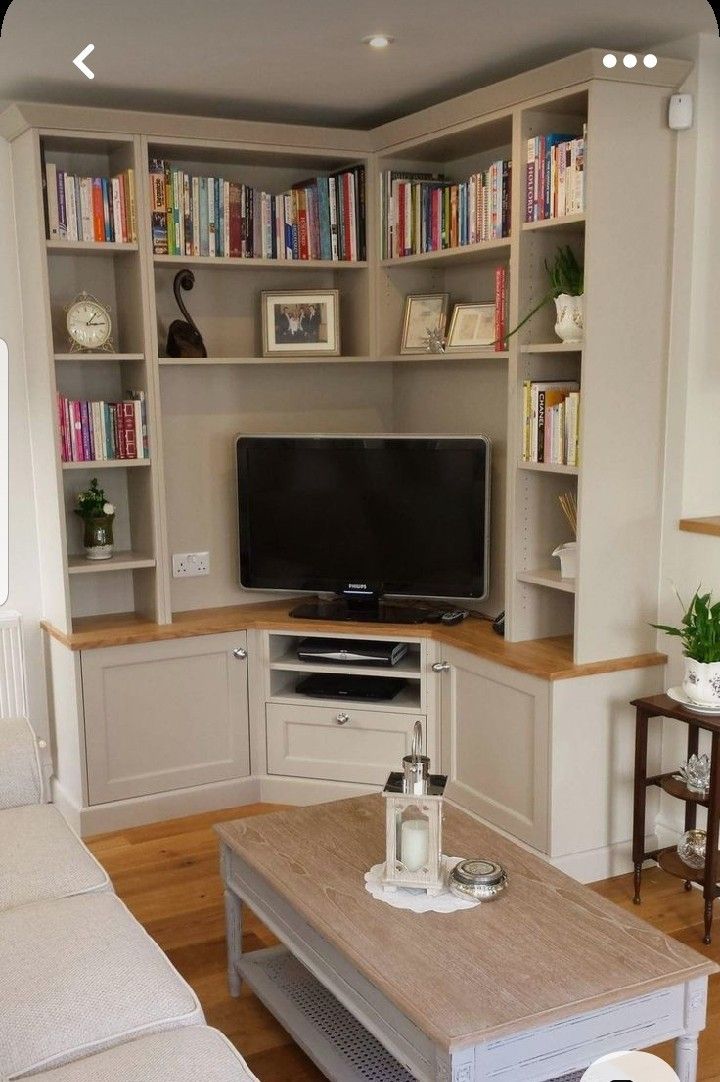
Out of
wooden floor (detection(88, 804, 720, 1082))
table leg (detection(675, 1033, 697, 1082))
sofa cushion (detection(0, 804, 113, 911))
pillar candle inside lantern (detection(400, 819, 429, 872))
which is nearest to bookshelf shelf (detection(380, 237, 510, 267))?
pillar candle inside lantern (detection(400, 819, 429, 872))

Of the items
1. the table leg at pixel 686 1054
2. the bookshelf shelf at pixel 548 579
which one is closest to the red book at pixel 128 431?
the bookshelf shelf at pixel 548 579

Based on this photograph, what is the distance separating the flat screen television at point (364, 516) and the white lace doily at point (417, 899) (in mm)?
1613

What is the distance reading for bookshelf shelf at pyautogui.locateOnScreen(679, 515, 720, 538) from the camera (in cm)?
307

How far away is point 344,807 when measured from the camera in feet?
8.81

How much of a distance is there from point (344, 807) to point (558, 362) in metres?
1.56

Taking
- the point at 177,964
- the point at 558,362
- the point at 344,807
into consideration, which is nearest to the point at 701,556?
the point at 558,362

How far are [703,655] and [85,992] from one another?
1846 mm

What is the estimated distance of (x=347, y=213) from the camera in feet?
12.8

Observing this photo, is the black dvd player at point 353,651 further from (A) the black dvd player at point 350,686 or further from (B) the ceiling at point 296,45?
(B) the ceiling at point 296,45

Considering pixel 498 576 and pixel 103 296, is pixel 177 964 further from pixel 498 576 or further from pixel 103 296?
pixel 103 296

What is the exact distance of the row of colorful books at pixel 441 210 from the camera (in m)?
3.36

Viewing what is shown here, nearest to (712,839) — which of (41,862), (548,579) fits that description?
(548,579)

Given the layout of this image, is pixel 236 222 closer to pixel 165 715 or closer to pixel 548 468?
pixel 548 468

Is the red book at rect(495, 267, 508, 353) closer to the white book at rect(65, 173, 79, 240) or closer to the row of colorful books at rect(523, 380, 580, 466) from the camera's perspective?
the row of colorful books at rect(523, 380, 580, 466)
